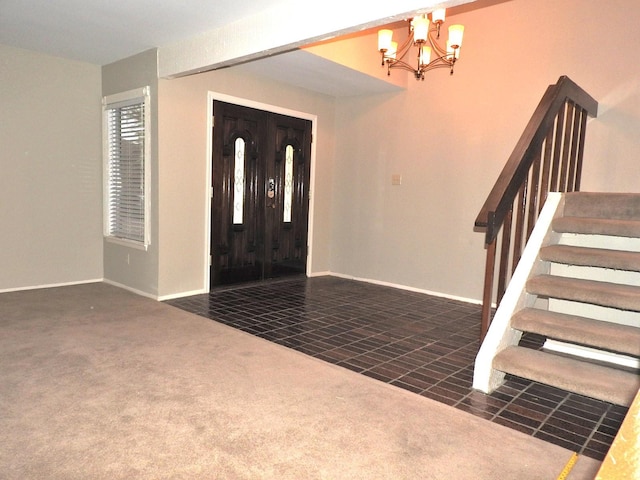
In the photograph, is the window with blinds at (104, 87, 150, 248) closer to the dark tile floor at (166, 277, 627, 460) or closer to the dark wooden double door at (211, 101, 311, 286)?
the dark wooden double door at (211, 101, 311, 286)

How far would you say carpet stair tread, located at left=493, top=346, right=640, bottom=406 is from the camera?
2428mm

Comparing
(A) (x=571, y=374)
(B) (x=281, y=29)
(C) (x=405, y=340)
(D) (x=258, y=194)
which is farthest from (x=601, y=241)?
(D) (x=258, y=194)

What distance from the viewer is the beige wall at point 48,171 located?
4.71 metres

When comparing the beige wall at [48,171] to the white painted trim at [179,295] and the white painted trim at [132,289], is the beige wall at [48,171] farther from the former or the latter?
the white painted trim at [179,295]

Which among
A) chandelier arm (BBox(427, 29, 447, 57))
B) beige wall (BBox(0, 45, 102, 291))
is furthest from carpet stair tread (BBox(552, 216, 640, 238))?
beige wall (BBox(0, 45, 102, 291))

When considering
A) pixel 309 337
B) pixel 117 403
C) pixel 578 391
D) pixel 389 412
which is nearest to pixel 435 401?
pixel 389 412

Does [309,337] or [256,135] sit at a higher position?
[256,135]

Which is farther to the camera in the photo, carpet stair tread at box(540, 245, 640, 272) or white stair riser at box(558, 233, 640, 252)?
white stair riser at box(558, 233, 640, 252)

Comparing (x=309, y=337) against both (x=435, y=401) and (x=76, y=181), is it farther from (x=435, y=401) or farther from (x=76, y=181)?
(x=76, y=181)

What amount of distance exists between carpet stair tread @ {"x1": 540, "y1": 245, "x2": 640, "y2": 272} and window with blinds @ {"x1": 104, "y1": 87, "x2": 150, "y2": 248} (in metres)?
3.77

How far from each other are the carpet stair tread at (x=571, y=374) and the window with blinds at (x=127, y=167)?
368 centimetres

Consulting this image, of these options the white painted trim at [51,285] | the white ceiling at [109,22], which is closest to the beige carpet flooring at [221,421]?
the white painted trim at [51,285]

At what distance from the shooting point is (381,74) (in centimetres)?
523

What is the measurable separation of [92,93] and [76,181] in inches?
39.9
